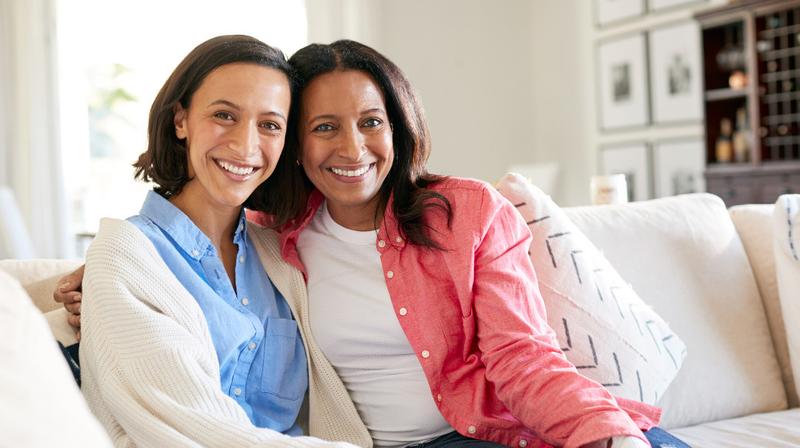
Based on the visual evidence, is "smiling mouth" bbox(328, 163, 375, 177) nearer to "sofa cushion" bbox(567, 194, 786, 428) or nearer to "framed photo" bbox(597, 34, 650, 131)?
"sofa cushion" bbox(567, 194, 786, 428)

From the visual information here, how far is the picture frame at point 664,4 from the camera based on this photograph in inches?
225

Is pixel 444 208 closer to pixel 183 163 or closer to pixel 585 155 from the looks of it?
pixel 183 163

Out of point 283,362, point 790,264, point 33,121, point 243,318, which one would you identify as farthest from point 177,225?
point 33,121

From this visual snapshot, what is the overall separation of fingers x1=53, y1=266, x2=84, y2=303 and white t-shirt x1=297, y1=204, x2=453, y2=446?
41cm

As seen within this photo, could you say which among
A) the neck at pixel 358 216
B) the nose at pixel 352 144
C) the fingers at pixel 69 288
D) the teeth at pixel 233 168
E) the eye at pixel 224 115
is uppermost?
the eye at pixel 224 115

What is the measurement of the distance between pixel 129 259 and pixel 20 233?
2783mm

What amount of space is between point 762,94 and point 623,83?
1515 millimetres

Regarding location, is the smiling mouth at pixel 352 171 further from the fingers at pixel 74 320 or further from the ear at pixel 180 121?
the fingers at pixel 74 320

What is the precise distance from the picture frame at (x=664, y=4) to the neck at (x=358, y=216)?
4.61 m

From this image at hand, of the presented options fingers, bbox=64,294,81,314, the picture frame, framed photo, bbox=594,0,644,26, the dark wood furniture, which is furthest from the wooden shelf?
fingers, bbox=64,294,81,314

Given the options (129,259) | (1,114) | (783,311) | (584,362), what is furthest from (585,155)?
(129,259)

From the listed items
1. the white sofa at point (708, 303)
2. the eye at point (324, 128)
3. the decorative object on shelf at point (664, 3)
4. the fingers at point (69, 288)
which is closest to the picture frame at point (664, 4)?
the decorative object on shelf at point (664, 3)

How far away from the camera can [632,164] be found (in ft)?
20.3

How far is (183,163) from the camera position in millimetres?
1573
